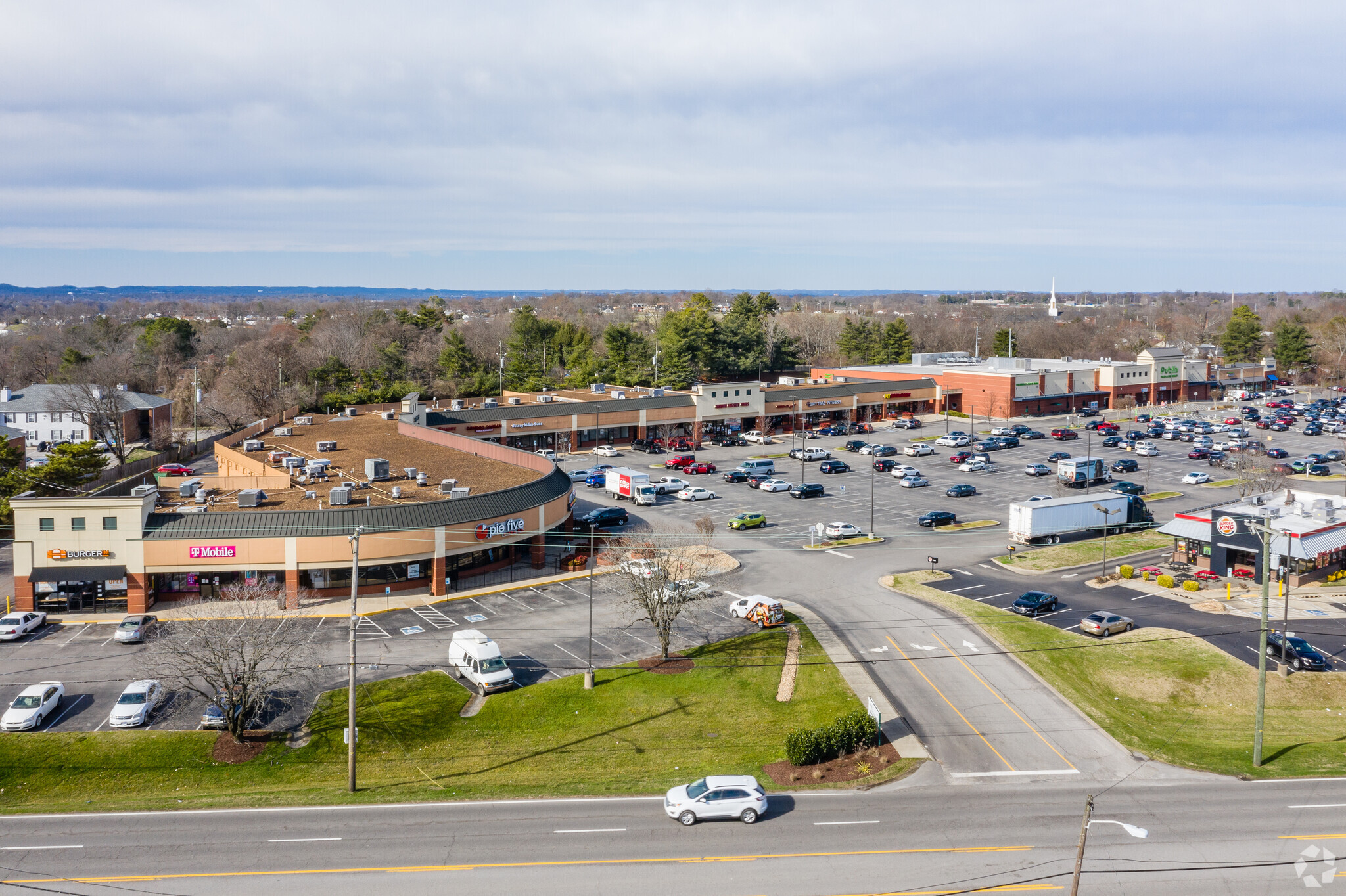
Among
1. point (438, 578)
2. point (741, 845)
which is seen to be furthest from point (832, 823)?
point (438, 578)

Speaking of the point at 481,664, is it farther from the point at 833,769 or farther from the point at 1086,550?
the point at 1086,550

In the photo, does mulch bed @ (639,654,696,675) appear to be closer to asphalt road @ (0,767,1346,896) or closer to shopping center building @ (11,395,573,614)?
asphalt road @ (0,767,1346,896)

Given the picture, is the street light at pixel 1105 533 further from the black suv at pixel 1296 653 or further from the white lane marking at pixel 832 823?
the white lane marking at pixel 832 823

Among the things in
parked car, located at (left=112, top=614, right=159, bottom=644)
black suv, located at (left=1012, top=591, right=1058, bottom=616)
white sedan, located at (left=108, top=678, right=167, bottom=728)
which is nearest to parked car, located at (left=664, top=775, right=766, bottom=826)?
white sedan, located at (left=108, top=678, right=167, bottom=728)

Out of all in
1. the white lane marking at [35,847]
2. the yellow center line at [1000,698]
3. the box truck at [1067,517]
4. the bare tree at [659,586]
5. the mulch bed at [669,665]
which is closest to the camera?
the white lane marking at [35,847]

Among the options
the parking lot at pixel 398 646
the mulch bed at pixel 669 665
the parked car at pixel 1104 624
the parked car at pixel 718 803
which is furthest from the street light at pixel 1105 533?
the parked car at pixel 718 803

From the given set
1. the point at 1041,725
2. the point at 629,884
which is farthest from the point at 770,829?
the point at 1041,725
